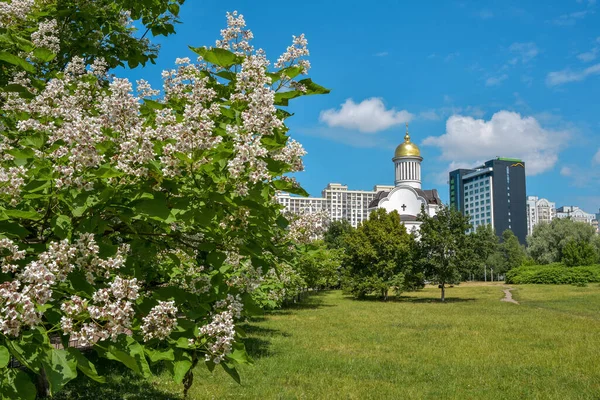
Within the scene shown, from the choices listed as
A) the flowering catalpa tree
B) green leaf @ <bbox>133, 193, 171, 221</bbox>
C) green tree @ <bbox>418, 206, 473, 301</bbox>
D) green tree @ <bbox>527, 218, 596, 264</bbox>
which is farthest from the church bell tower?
green leaf @ <bbox>133, 193, 171, 221</bbox>

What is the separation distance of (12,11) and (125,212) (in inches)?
147

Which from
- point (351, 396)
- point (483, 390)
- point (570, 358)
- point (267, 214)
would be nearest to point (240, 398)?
point (351, 396)

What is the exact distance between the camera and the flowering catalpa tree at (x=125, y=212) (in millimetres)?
2924

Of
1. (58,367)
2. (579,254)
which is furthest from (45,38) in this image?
(579,254)

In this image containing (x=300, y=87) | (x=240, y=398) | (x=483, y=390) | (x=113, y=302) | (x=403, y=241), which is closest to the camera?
(x=113, y=302)

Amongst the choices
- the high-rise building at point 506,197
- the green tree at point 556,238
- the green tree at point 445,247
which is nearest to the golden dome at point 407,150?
the green tree at point 556,238

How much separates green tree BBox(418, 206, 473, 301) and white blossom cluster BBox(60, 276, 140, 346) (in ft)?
134

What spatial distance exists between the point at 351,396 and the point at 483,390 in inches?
116

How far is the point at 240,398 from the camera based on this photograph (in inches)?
383

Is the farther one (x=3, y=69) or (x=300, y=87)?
(x=3, y=69)

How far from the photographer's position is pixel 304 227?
24.4ft

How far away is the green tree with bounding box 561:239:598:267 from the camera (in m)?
68.8

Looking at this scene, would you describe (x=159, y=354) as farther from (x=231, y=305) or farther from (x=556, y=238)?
(x=556, y=238)

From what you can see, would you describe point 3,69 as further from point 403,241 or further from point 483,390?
point 403,241
